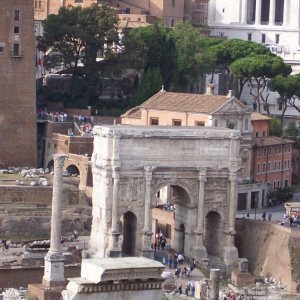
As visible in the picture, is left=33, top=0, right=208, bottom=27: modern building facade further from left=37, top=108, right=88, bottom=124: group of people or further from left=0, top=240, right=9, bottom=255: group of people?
left=0, top=240, right=9, bottom=255: group of people

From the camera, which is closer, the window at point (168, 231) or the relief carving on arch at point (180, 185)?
the relief carving on arch at point (180, 185)

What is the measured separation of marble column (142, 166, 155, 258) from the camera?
59.2m

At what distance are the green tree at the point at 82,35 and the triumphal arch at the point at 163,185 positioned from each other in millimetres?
18421

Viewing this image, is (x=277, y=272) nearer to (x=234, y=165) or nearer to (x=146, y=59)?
(x=234, y=165)

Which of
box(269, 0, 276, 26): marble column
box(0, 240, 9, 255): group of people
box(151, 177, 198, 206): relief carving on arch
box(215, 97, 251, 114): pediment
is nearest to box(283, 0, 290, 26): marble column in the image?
box(269, 0, 276, 26): marble column

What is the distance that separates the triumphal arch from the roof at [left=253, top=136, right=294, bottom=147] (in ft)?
38.1

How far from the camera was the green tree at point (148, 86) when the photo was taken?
260 feet

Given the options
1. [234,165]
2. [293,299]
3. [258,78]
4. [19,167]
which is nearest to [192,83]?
[258,78]

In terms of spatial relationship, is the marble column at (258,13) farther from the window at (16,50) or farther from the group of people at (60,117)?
the window at (16,50)

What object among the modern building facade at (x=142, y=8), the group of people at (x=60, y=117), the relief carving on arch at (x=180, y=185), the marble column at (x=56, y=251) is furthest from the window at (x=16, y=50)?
the marble column at (x=56, y=251)

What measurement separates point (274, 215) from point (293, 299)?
42.8 ft

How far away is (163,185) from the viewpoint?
197 feet

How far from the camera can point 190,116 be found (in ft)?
226

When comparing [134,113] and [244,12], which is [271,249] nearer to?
[134,113]
